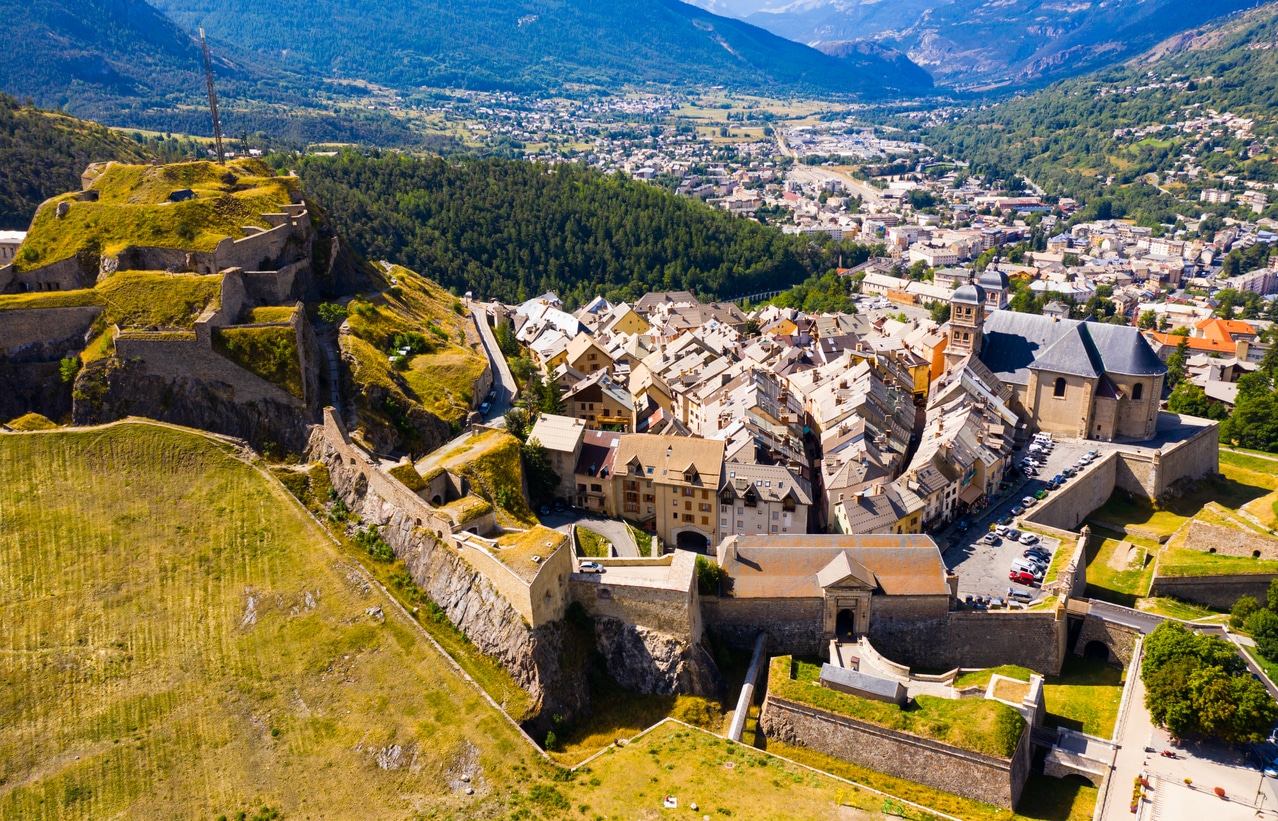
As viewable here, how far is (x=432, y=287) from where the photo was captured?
304ft

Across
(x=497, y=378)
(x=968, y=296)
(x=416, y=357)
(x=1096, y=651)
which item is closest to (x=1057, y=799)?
(x=1096, y=651)

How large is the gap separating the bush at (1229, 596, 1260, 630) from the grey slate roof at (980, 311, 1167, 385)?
22.5 metres

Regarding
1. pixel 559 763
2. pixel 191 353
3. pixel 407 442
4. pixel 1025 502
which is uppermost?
pixel 191 353

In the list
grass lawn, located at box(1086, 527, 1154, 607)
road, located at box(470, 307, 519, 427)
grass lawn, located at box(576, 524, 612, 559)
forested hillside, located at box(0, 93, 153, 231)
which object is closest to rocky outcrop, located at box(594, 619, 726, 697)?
grass lawn, located at box(576, 524, 612, 559)

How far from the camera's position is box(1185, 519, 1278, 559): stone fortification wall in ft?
179

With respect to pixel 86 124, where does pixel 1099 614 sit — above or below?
A: below

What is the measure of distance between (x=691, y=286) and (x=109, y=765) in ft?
384

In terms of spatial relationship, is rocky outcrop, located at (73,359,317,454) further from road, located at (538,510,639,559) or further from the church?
the church

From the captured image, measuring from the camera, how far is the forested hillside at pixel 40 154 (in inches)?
3898

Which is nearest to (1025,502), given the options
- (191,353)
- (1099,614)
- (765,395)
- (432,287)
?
(1099,614)

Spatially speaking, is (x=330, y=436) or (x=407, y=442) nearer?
(x=330, y=436)

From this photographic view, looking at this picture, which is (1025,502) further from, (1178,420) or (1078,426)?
(1178,420)

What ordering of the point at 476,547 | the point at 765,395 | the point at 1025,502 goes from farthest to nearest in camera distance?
1. the point at 765,395
2. the point at 1025,502
3. the point at 476,547

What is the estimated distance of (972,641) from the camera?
161 ft
